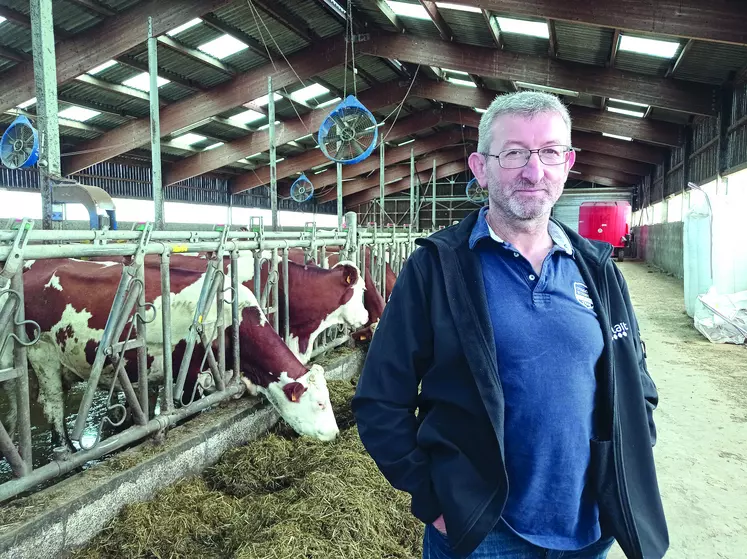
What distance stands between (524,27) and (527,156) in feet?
28.5

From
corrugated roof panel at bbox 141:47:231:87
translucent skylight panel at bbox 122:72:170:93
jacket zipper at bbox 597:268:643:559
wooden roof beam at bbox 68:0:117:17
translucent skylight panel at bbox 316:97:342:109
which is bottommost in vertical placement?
jacket zipper at bbox 597:268:643:559

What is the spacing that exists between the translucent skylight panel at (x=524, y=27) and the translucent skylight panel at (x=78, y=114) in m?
8.78

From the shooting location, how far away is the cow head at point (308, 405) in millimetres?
3691

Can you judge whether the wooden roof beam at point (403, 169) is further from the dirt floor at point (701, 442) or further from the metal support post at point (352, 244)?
the dirt floor at point (701, 442)

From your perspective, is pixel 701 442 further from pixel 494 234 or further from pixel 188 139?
pixel 188 139

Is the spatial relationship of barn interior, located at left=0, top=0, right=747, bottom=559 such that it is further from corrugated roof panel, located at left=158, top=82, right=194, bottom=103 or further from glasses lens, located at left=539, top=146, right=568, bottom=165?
glasses lens, located at left=539, top=146, right=568, bottom=165

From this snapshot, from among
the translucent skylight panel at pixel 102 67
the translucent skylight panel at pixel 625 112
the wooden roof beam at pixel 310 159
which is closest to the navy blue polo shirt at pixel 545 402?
the translucent skylight panel at pixel 102 67

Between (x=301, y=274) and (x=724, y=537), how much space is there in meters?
4.03

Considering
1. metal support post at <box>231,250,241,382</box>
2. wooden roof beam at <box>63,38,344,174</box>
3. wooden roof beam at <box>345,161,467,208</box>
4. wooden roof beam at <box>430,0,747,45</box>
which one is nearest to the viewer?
metal support post at <box>231,250,241,382</box>

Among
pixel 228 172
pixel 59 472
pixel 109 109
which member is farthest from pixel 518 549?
pixel 228 172

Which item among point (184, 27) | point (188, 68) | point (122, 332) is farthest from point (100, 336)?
point (188, 68)

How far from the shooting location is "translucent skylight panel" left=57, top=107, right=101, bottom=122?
11688mm

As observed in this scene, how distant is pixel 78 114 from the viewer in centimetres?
1205

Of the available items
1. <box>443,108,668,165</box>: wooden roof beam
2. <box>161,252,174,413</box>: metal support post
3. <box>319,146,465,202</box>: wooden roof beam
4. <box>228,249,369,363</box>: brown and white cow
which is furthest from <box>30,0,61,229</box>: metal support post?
<box>319,146,465,202</box>: wooden roof beam
